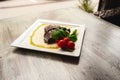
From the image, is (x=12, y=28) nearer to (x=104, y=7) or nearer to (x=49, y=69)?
(x=49, y=69)

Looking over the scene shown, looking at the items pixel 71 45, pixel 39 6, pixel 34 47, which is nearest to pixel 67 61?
pixel 71 45

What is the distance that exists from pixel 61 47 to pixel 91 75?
0.27m

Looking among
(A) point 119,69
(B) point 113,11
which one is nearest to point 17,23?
(A) point 119,69

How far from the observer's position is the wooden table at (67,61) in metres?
0.76

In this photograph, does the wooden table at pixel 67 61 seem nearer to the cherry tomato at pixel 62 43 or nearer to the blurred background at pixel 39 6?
the cherry tomato at pixel 62 43

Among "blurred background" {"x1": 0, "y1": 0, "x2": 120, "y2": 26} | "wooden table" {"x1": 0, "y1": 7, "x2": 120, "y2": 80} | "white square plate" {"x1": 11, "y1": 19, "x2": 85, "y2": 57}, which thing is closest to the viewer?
"wooden table" {"x1": 0, "y1": 7, "x2": 120, "y2": 80}

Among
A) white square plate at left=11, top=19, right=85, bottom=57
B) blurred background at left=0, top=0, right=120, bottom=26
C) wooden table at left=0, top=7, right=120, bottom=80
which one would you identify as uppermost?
white square plate at left=11, top=19, right=85, bottom=57

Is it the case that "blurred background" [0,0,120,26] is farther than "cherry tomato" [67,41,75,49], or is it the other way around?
"blurred background" [0,0,120,26]

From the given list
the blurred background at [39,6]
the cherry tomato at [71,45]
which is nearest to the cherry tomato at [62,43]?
the cherry tomato at [71,45]

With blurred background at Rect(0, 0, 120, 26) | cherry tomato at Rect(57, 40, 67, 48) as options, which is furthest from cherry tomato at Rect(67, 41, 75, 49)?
blurred background at Rect(0, 0, 120, 26)

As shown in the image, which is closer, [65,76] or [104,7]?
[65,76]

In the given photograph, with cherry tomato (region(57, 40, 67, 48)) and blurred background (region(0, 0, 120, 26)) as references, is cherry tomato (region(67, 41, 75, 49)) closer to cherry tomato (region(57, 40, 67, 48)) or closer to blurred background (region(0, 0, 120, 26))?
cherry tomato (region(57, 40, 67, 48))

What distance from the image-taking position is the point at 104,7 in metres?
2.41

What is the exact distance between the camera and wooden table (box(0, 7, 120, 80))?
756 millimetres
